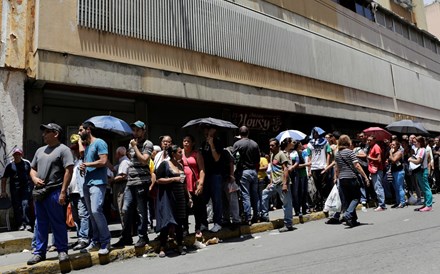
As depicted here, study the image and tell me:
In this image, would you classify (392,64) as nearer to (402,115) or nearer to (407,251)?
(402,115)

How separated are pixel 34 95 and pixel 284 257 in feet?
25.2

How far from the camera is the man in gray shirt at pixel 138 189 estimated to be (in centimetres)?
633

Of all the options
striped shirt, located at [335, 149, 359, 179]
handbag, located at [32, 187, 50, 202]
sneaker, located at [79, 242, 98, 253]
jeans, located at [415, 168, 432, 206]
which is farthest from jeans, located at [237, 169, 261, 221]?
jeans, located at [415, 168, 432, 206]

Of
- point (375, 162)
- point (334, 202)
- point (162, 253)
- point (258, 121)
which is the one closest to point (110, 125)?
point (162, 253)

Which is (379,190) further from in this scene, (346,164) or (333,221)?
(346,164)

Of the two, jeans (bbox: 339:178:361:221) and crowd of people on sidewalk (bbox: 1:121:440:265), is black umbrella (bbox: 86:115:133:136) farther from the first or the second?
jeans (bbox: 339:178:361:221)

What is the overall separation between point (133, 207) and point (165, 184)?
2.31 feet

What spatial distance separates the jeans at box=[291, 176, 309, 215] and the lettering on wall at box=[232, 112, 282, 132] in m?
5.53

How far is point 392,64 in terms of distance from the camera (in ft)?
74.2

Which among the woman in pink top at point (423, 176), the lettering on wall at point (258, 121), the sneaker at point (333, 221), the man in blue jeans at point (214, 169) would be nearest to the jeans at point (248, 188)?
the man in blue jeans at point (214, 169)

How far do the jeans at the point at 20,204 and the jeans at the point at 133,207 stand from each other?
131 inches

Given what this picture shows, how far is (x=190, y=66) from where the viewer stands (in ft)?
40.1

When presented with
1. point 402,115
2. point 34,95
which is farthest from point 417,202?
point 402,115

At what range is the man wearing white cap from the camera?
27.8 feet
